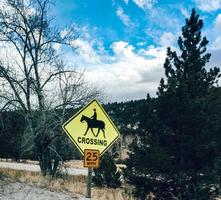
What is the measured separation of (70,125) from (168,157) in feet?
27.2

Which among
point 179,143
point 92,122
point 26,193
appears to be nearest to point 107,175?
point 179,143

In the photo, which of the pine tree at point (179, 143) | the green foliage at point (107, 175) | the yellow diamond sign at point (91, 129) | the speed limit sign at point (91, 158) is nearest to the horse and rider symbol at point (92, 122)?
the yellow diamond sign at point (91, 129)

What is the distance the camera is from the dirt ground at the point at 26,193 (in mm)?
8781

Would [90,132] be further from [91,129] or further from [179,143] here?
[179,143]

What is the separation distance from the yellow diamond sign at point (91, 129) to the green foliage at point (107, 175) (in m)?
16.3

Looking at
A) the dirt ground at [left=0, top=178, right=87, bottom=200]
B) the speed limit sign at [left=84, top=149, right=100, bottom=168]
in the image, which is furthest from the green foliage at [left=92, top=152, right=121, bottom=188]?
the speed limit sign at [left=84, top=149, right=100, bottom=168]

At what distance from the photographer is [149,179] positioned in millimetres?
15711

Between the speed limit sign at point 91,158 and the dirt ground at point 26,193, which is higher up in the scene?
the speed limit sign at point 91,158

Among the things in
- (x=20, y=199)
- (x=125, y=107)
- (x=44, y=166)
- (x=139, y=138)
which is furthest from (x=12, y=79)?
(x=125, y=107)

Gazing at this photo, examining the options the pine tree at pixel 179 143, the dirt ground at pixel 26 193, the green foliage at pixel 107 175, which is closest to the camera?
the dirt ground at pixel 26 193

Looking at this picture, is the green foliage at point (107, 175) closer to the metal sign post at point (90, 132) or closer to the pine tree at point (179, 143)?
the pine tree at point (179, 143)

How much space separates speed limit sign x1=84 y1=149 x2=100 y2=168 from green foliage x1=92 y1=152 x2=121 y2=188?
54.1 ft

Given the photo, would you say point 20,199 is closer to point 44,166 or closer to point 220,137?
point 220,137

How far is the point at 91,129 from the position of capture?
7.59m
